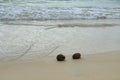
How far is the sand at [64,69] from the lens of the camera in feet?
12.3

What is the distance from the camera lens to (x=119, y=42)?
5.90 meters

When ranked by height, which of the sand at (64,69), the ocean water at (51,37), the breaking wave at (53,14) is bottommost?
the sand at (64,69)

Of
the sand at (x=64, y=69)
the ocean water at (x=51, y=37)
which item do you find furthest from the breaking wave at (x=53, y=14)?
the sand at (x=64, y=69)

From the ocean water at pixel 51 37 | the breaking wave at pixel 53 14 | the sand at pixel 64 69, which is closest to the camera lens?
the sand at pixel 64 69

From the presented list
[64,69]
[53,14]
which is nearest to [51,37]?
[64,69]

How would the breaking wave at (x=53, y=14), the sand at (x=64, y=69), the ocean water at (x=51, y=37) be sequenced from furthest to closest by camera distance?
the breaking wave at (x=53, y=14), the ocean water at (x=51, y=37), the sand at (x=64, y=69)

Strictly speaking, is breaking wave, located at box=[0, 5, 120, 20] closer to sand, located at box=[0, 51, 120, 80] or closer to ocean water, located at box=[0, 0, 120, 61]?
ocean water, located at box=[0, 0, 120, 61]

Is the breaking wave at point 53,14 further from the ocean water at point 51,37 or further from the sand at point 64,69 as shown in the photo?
the sand at point 64,69

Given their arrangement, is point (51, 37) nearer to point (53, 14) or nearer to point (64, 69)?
point (64, 69)

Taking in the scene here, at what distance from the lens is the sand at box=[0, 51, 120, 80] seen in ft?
12.3

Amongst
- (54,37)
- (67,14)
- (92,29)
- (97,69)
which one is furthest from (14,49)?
(67,14)

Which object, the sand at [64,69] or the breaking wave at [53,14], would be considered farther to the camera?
the breaking wave at [53,14]

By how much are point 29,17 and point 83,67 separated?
5.24 metres

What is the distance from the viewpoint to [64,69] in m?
4.05
